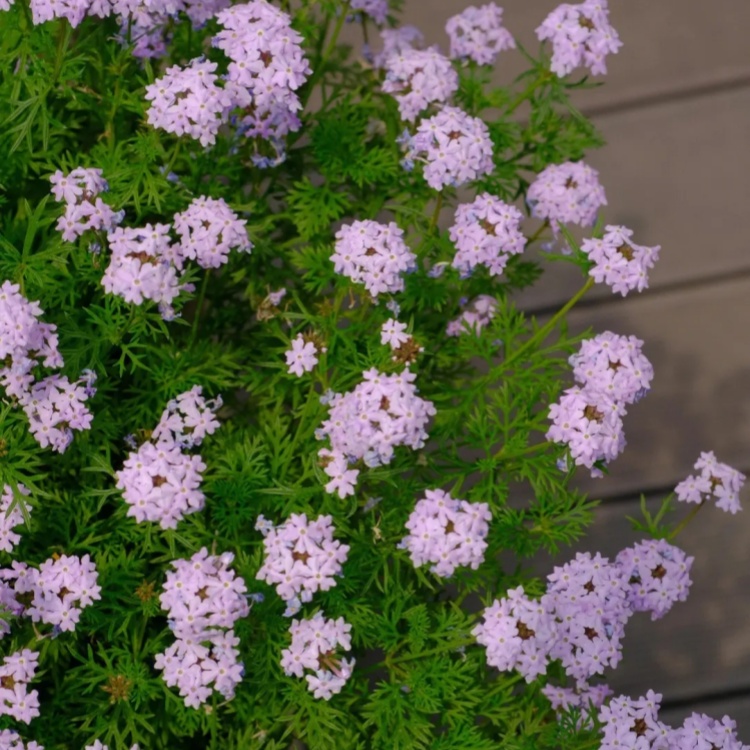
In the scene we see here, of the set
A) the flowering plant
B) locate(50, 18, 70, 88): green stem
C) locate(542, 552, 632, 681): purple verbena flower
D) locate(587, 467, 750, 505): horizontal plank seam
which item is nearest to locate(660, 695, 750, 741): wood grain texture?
locate(587, 467, 750, 505): horizontal plank seam

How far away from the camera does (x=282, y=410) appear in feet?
4.89

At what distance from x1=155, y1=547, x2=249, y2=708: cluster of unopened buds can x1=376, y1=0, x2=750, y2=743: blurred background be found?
31.2 inches

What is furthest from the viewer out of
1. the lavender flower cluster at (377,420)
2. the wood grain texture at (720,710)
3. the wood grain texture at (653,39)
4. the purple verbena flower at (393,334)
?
the wood grain texture at (653,39)

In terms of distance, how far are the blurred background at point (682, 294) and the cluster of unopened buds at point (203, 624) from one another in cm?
79

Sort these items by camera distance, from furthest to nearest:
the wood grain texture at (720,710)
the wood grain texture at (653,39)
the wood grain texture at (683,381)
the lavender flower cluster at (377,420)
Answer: the wood grain texture at (653,39) < the wood grain texture at (683,381) < the wood grain texture at (720,710) < the lavender flower cluster at (377,420)

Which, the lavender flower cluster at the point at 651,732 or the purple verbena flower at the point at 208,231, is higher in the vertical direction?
the purple verbena flower at the point at 208,231

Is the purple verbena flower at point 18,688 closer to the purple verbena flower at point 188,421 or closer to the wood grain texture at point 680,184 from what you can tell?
the purple verbena flower at point 188,421

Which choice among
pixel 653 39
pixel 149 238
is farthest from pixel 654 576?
pixel 653 39

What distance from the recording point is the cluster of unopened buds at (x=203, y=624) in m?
1.17

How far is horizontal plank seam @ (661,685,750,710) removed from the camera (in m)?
1.81

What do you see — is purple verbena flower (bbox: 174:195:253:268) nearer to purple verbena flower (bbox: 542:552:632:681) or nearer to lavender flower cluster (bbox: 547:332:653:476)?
lavender flower cluster (bbox: 547:332:653:476)

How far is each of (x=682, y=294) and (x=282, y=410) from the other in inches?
31.7

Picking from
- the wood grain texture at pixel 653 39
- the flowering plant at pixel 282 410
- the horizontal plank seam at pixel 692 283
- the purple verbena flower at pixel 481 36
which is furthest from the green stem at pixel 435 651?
the wood grain texture at pixel 653 39

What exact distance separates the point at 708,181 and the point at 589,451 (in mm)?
959
